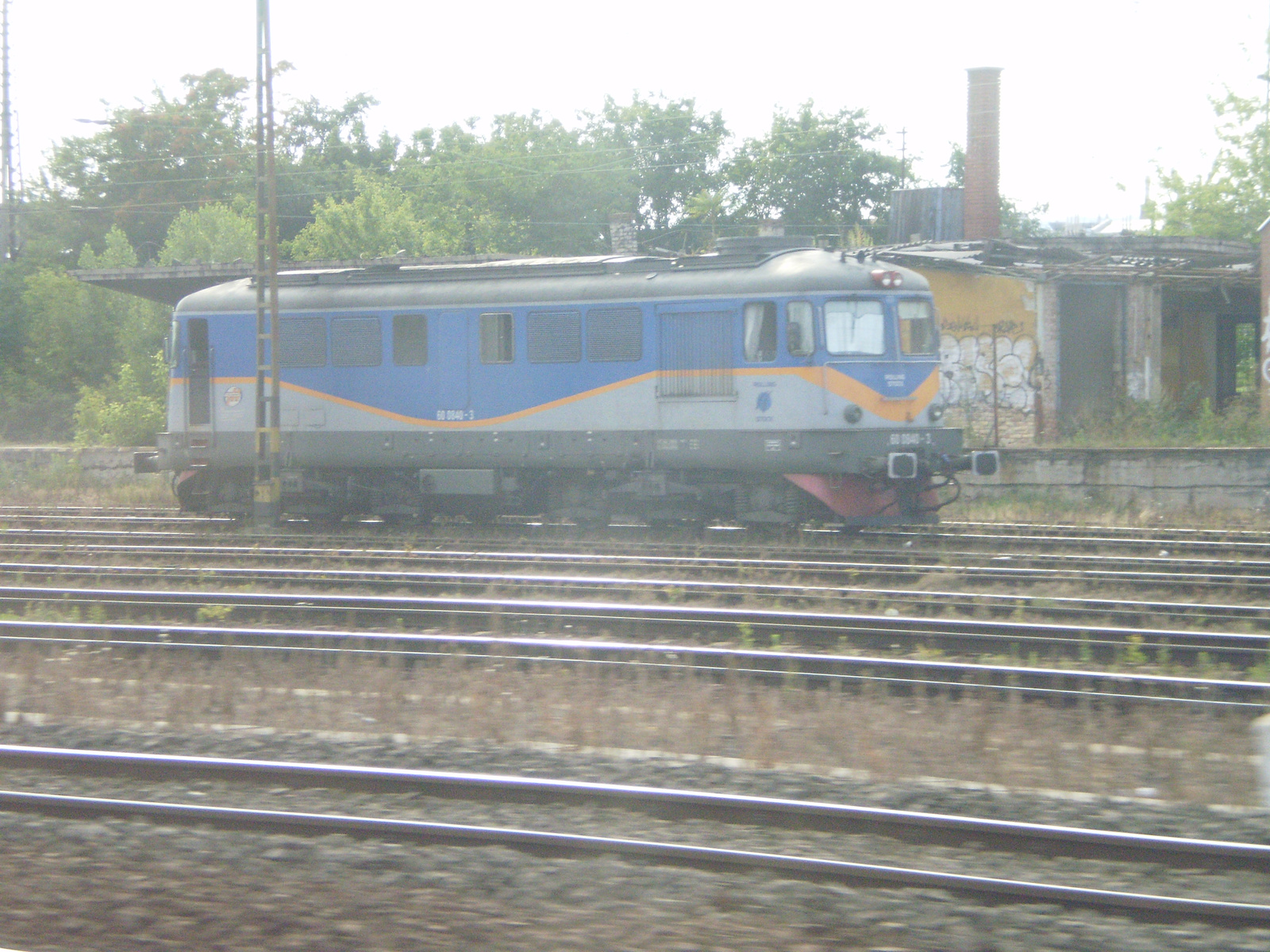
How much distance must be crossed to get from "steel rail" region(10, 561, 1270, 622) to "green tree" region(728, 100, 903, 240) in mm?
46930

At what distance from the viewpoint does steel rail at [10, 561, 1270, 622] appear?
10.2 metres

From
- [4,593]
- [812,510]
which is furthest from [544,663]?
[812,510]

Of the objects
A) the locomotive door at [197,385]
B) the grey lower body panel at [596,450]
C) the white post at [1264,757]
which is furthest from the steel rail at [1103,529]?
the white post at [1264,757]

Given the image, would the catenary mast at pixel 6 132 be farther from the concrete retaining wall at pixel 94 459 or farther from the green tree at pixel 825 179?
the green tree at pixel 825 179

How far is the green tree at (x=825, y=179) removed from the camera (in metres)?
57.2

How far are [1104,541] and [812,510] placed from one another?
3.55m

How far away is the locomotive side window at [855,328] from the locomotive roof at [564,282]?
228 millimetres

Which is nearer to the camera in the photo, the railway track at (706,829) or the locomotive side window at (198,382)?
the railway track at (706,829)

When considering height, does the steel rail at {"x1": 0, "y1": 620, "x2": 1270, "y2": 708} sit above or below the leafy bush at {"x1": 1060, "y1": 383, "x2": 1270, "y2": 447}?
below

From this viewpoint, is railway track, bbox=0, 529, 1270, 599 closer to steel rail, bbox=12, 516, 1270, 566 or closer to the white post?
steel rail, bbox=12, 516, 1270, 566

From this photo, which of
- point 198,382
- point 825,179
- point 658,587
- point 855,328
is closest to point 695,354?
point 855,328

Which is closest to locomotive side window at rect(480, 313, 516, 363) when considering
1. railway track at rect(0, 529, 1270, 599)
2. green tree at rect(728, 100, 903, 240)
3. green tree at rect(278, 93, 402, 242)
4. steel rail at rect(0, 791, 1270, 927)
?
railway track at rect(0, 529, 1270, 599)

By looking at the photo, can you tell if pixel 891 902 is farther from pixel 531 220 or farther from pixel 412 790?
pixel 531 220

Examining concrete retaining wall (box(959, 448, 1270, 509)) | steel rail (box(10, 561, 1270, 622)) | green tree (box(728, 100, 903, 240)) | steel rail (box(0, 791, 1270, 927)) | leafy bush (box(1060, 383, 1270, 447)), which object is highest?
green tree (box(728, 100, 903, 240))
